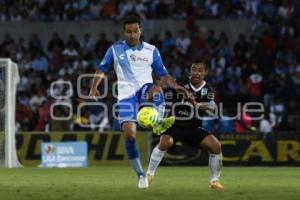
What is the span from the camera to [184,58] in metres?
28.1

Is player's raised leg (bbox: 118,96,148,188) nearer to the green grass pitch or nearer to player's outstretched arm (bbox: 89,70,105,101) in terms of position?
the green grass pitch

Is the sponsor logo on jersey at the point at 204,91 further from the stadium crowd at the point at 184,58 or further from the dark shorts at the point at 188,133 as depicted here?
the stadium crowd at the point at 184,58

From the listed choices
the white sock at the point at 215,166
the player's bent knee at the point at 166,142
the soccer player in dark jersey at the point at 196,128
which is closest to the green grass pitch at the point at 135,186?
the white sock at the point at 215,166

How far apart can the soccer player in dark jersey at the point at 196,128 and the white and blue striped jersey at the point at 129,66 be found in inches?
31.6

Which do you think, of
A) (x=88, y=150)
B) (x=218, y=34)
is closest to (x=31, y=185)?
(x=88, y=150)

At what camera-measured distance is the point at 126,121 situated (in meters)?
13.0

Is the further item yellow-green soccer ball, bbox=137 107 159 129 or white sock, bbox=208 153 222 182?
white sock, bbox=208 153 222 182

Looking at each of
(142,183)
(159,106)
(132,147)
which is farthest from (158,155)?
(132,147)

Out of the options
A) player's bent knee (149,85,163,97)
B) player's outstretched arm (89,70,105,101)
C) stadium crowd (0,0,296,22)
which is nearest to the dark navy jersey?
player's bent knee (149,85,163,97)

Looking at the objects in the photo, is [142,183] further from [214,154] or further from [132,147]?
[214,154]

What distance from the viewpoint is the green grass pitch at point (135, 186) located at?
11852mm

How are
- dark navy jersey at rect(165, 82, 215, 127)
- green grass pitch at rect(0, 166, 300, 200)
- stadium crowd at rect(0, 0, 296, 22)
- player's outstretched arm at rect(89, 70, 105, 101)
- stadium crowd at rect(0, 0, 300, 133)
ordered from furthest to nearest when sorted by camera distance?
1. stadium crowd at rect(0, 0, 296, 22)
2. stadium crowd at rect(0, 0, 300, 133)
3. dark navy jersey at rect(165, 82, 215, 127)
4. player's outstretched arm at rect(89, 70, 105, 101)
5. green grass pitch at rect(0, 166, 300, 200)

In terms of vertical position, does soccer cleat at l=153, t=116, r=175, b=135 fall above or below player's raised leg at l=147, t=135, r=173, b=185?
above

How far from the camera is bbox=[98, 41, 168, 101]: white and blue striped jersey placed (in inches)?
519
